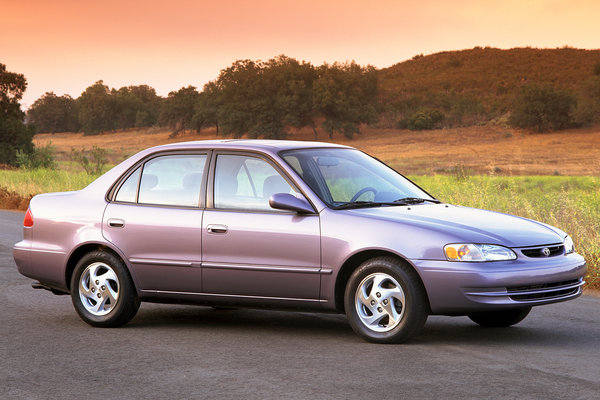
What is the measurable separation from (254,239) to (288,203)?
1.49 ft

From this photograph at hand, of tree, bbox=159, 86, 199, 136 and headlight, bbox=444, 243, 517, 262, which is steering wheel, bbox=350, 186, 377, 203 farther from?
tree, bbox=159, 86, 199, 136

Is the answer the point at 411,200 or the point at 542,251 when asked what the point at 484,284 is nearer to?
the point at 542,251

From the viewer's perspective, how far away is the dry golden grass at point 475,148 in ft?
149

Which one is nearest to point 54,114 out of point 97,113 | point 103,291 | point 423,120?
point 97,113

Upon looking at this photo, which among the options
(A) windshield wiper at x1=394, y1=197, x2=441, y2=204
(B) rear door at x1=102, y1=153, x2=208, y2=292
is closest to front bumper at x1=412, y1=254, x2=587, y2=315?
(A) windshield wiper at x1=394, y1=197, x2=441, y2=204

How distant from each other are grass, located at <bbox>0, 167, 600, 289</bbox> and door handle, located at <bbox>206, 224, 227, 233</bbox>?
4.99 meters

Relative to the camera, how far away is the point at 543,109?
69.5m

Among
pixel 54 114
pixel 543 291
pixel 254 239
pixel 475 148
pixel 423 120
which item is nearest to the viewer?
pixel 543 291

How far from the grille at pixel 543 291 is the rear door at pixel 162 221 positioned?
2.52 metres

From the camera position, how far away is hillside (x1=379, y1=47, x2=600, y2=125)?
4771 inches

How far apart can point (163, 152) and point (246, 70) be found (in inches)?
2768

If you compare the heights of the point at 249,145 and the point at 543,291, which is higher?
the point at 249,145

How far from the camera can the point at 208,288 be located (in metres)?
8.07

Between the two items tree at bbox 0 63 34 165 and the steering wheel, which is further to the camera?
tree at bbox 0 63 34 165
